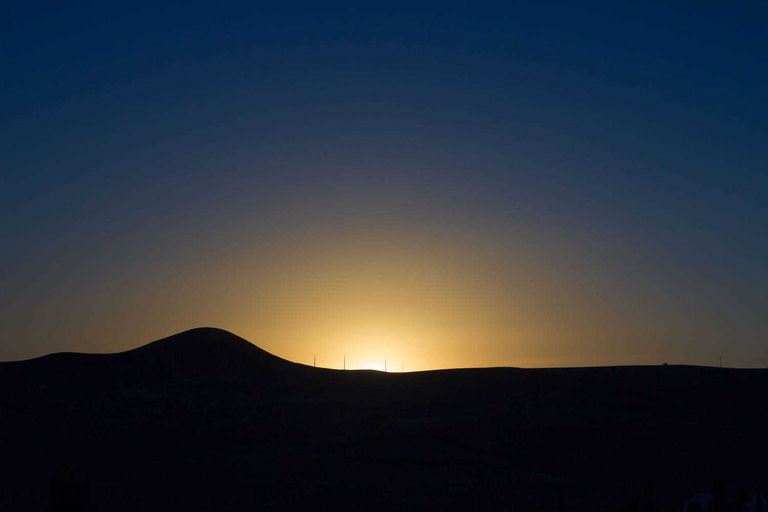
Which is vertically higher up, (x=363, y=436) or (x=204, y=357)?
(x=204, y=357)

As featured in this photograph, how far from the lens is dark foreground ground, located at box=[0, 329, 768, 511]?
2689 cm

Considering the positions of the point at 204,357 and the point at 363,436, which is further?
the point at 204,357

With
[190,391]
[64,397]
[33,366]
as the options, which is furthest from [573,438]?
[33,366]

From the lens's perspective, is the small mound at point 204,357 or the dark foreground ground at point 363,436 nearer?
the dark foreground ground at point 363,436

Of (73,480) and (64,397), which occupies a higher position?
(64,397)

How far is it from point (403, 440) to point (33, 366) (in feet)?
→ 101

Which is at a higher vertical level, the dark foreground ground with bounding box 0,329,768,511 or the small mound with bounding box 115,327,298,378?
the small mound with bounding box 115,327,298,378

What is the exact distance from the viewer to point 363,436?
3622 cm

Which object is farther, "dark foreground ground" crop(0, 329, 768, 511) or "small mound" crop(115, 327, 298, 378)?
"small mound" crop(115, 327, 298, 378)

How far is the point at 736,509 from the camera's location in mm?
17906

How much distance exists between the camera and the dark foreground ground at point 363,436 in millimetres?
26891

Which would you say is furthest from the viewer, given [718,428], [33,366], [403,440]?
[33,366]

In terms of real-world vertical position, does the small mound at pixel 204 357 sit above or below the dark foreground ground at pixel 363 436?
above

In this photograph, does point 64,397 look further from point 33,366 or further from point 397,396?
point 397,396
